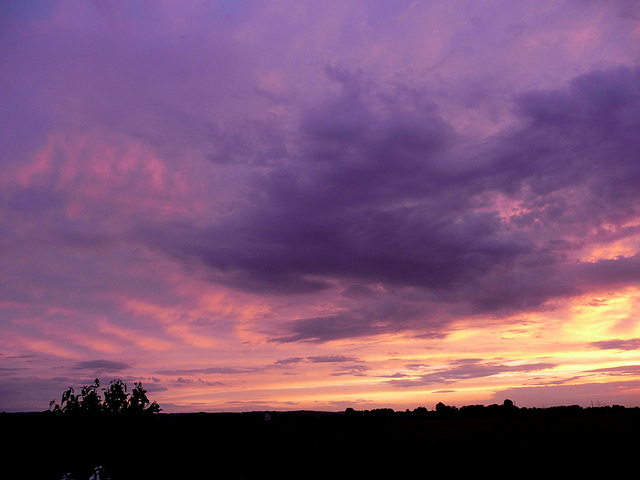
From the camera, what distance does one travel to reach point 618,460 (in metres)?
17.0

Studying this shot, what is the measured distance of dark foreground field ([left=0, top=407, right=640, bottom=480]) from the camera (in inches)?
725

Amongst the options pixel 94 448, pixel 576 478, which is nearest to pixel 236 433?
pixel 94 448

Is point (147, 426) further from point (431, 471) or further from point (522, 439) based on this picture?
point (522, 439)

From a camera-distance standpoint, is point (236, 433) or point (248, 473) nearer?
point (248, 473)

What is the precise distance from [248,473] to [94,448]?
394 inches

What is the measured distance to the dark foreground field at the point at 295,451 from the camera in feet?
60.4

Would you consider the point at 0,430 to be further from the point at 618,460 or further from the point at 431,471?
the point at 618,460

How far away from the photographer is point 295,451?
77.7 feet

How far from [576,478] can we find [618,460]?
2120 millimetres

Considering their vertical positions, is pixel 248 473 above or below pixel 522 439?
below

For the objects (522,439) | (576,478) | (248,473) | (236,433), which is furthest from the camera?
(236,433)

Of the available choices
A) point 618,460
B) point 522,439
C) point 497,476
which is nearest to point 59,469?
point 497,476

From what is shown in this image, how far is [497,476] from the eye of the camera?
17.5 m

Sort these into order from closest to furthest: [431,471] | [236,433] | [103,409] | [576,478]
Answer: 1. [576,478]
2. [431,471]
3. [236,433]
4. [103,409]
